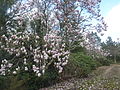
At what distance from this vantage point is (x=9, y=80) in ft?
39.0

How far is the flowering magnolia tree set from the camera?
12.3 metres

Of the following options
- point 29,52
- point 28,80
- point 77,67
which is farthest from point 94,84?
point 29,52

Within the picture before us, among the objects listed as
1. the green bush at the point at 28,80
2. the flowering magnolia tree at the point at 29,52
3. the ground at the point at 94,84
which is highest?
the flowering magnolia tree at the point at 29,52

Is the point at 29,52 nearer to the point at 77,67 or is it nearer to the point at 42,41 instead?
the point at 42,41

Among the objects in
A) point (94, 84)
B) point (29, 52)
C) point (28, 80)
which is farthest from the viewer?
point (94, 84)

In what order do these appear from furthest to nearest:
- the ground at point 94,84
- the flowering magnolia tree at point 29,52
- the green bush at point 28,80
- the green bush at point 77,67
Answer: the green bush at point 77,67 < the ground at point 94,84 < the flowering magnolia tree at point 29,52 < the green bush at point 28,80

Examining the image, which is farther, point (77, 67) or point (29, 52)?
point (77, 67)

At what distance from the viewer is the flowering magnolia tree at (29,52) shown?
40.4ft

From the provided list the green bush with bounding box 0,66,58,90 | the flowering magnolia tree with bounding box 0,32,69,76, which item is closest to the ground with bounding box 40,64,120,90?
the green bush with bounding box 0,66,58,90

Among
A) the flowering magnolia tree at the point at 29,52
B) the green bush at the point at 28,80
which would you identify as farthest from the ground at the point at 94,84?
the flowering magnolia tree at the point at 29,52

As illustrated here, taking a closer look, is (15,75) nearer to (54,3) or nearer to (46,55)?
(46,55)

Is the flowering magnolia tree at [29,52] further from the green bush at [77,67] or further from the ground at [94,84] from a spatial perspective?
the green bush at [77,67]

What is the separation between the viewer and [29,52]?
12.9 metres

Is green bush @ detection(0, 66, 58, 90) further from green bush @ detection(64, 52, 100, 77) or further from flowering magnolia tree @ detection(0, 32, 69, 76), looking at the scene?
green bush @ detection(64, 52, 100, 77)
